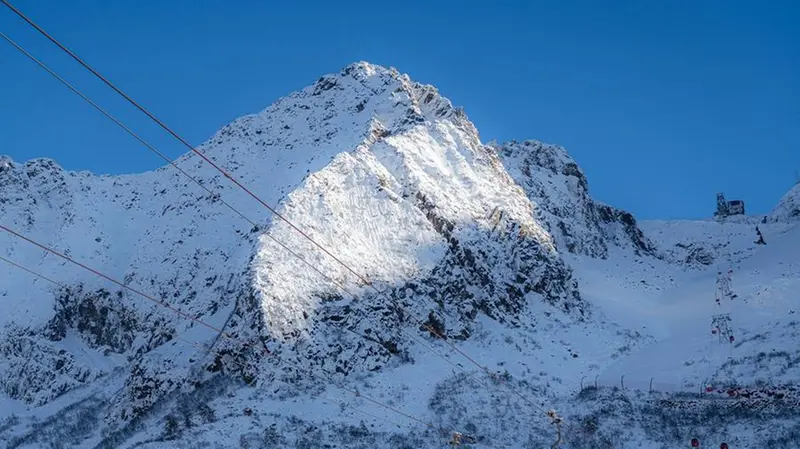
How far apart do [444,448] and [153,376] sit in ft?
65.5

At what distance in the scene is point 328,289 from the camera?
56031 mm

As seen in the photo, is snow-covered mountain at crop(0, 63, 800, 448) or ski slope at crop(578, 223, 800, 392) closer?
snow-covered mountain at crop(0, 63, 800, 448)

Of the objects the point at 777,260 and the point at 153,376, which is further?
the point at 777,260

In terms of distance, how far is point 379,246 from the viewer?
2445 inches

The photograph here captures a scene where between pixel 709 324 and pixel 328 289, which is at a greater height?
pixel 709 324

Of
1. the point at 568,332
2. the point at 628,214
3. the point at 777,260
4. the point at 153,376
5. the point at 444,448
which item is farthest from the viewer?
the point at 628,214

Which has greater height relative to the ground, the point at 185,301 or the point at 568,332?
the point at 568,332

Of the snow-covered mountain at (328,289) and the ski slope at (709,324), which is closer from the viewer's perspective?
the snow-covered mountain at (328,289)

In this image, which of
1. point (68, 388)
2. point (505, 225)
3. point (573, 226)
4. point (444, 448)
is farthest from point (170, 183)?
point (444, 448)

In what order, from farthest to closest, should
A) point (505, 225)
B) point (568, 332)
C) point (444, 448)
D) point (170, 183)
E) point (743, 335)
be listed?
point (170, 183) → point (505, 225) → point (568, 332) → point (743, 335) → point (444, 448)

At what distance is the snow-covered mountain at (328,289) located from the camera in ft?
155

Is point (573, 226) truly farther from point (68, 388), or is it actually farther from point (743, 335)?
point (68, 388)

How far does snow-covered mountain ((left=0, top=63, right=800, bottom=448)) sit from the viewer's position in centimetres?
4725

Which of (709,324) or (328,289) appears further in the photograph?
(709,324)
